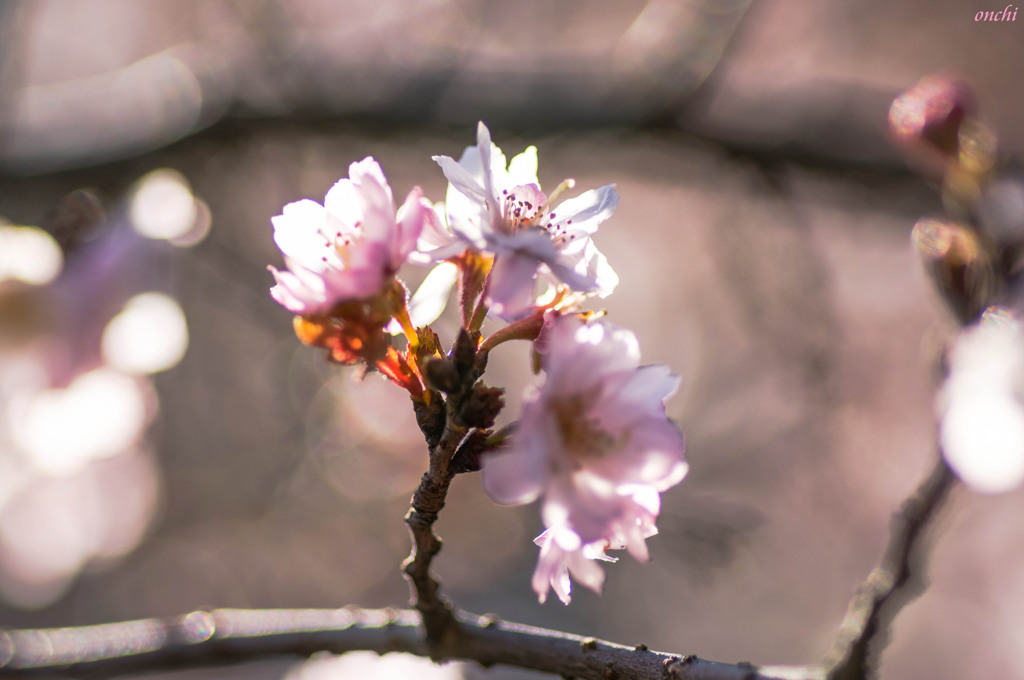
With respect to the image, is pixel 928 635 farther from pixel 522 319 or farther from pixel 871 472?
pixel 522 319

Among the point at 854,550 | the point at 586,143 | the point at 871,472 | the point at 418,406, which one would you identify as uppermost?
the point at 586,143

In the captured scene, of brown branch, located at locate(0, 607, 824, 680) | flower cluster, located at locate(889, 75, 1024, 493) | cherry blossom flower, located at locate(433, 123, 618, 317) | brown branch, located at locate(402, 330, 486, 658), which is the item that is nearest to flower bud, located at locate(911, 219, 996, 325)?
flower cluster, located at locate(889, 75, 1024, 493)

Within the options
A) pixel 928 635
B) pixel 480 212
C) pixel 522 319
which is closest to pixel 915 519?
pixel 522 319

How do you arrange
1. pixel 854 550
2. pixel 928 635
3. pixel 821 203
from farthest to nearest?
1. pixel 928 635
2. pixel 854 550
3. pixel 821 203

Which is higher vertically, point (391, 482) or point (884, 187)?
point (884, 187)

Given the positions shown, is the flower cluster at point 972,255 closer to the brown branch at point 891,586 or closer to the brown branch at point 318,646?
the brown branch at point 891,586

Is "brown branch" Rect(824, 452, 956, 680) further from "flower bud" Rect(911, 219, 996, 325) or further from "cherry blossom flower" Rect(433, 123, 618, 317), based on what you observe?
"cherry blossom flower" Rect(433, 123, 618, 317)

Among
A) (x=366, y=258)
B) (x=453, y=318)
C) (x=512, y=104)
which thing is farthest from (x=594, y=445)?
(x=453, y=318)

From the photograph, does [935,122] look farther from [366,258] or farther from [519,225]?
[366,258]
